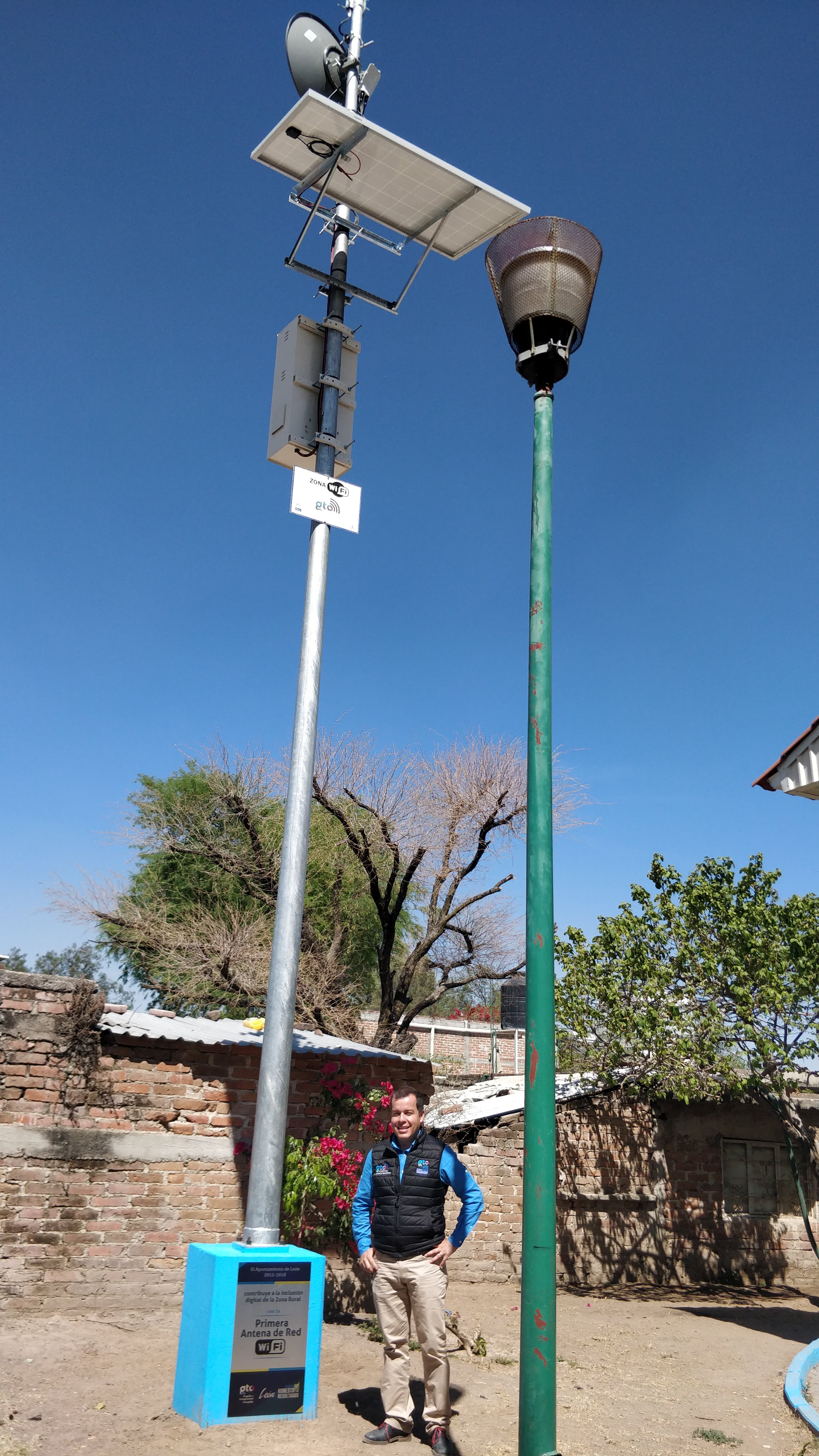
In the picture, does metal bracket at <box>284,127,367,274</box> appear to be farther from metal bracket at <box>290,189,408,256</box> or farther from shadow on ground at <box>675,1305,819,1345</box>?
shadow on ground at <box>675,1305,819,1345</box>

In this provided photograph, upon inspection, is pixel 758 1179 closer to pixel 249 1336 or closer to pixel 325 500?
pixel 249 1336

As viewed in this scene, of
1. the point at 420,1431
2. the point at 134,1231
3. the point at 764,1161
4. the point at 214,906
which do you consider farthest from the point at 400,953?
the point at 420,1431

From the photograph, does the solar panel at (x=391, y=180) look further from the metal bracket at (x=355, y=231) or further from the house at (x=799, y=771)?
the house at (x=799, y=771)

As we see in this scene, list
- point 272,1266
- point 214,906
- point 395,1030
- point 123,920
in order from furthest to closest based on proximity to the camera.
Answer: point 214,906 < point 123,920 < point 395,1030 < point 272,1266

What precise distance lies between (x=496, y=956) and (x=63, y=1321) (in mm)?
11729

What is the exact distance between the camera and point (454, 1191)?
16.7 feet

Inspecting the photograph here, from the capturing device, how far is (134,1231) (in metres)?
7.14

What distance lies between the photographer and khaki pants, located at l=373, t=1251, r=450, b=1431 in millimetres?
4770

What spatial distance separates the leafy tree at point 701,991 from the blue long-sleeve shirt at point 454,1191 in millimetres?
6772

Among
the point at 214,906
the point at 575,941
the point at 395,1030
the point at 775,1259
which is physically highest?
the point at 214,906

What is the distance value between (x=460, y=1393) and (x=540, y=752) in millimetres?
4201

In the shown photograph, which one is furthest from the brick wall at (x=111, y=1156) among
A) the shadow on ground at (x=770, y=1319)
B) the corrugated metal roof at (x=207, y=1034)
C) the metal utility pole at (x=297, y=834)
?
the shadow on ground at (x=770, y=1319)

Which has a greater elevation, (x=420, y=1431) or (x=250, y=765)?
(x=250, y=765)

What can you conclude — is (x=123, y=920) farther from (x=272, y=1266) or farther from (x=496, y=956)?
(x=272, y=1266)
